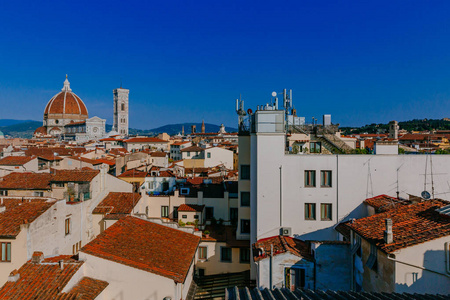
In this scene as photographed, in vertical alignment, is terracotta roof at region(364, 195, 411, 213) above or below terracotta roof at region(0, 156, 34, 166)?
below

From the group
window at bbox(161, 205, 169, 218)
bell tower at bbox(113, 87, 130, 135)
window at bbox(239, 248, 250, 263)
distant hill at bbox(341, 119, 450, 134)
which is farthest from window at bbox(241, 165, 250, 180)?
bell tower at bbox(113, 87, 130, 135)

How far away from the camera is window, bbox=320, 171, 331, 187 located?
16.8 m

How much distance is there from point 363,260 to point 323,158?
268 inches

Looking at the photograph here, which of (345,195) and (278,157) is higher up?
(278,157)

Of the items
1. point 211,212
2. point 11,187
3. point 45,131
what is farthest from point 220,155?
point 45,131

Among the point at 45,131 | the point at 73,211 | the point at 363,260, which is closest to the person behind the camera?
the point at 363,260

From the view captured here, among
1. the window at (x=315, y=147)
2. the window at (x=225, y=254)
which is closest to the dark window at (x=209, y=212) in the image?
the window at (x=225, y=254)

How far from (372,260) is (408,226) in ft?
5.18

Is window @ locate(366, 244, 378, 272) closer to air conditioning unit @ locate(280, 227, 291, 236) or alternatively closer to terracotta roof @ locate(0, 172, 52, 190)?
air conditioning unit @ locate(280, 227, 291, 236)

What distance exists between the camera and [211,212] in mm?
23328

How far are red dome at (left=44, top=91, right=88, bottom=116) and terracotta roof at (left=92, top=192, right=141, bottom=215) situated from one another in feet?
511

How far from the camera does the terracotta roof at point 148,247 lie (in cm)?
1236

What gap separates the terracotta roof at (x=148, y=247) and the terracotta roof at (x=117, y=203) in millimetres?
4067

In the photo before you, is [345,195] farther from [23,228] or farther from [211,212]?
[23,228]
